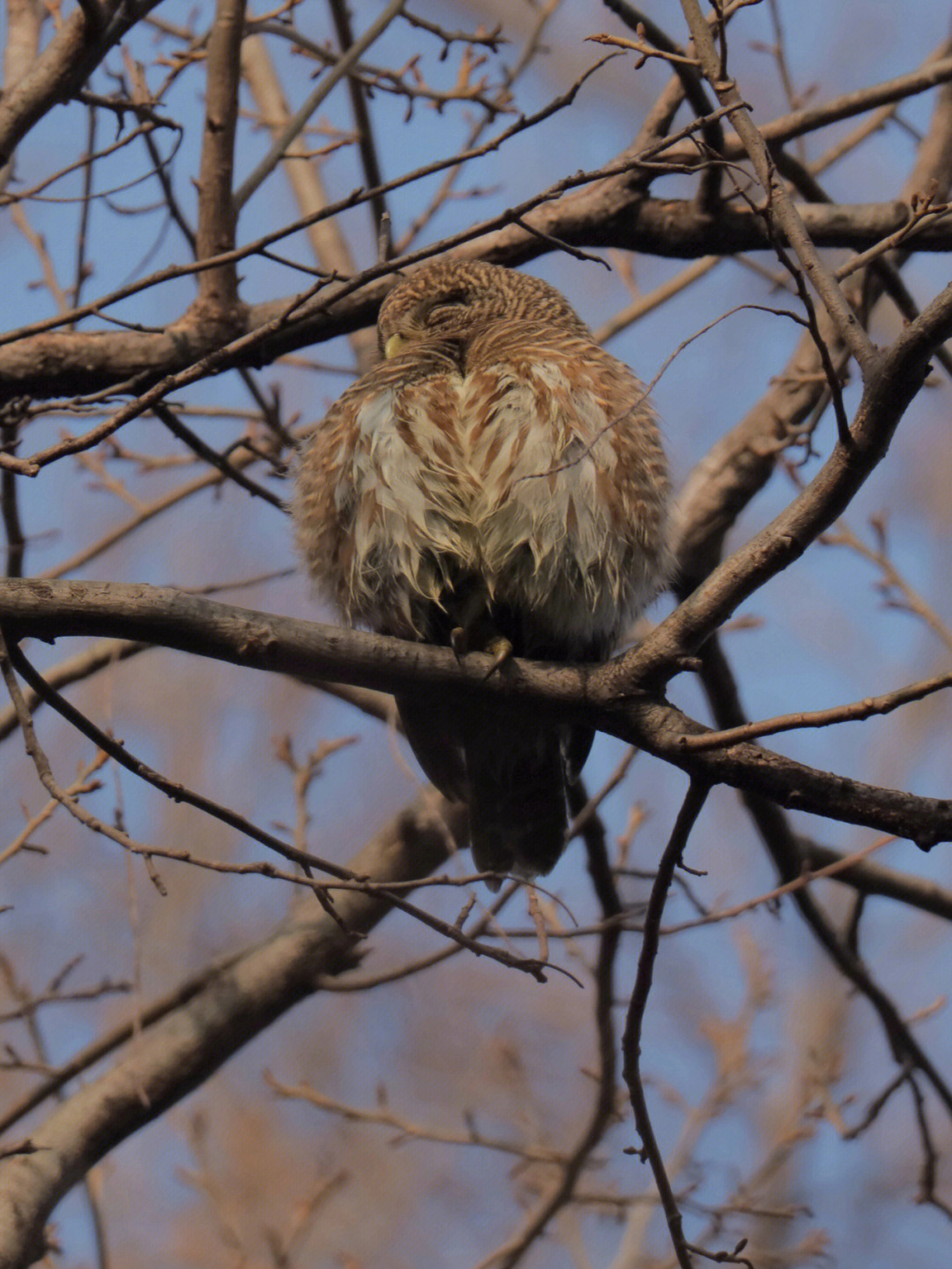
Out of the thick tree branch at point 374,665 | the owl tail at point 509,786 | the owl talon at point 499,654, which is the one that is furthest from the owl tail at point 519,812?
the thick tree branch at point 374,665

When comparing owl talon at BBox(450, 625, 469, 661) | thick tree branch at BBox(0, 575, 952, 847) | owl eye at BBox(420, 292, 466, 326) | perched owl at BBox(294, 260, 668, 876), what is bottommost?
thick tree branch at BBox(0, 575, 952, 847)

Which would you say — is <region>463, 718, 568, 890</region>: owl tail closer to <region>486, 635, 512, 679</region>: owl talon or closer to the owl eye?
<region>486, 635, 512, 679</region>: owl talon

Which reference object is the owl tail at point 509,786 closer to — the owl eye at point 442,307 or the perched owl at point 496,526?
the perched owl at point 496,526

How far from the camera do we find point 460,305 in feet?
13.2

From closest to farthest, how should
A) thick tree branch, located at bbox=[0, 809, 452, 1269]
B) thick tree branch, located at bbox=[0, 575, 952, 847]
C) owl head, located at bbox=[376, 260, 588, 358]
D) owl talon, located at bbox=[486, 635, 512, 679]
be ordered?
thick tree branch, located at bbox=[0, 575, 952, 847]
owl talon, located at bbox=[486, 635, 512, 679]
thick tree branch, located at bbox=[0, 809, 452, 1269]
owl head, located at bbox=[376, 260, 588, 358]

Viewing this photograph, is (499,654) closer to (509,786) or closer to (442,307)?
(509,786)

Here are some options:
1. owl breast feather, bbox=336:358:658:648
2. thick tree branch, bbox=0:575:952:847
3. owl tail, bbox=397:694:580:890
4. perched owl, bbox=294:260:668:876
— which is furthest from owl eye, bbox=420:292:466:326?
thick tree branch, bbox=0:575:952:847

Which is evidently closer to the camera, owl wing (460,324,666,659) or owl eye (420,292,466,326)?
owl wing (460,324,666,659)

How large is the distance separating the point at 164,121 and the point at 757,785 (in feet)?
7.75

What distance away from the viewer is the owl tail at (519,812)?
11.7 ft

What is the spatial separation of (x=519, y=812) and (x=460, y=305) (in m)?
1.50

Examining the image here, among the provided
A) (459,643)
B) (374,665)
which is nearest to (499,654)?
(459,643)

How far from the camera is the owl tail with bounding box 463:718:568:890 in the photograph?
11.7ft

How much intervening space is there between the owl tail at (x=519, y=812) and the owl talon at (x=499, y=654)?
671 millimetres
